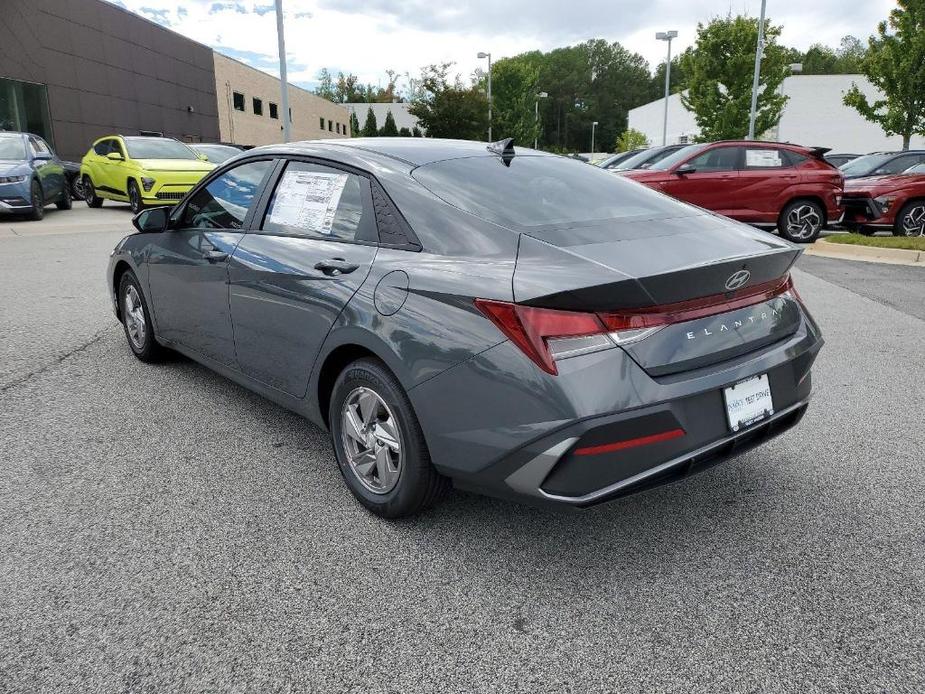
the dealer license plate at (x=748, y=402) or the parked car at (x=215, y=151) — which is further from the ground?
the parked car at (x=215, y=151)

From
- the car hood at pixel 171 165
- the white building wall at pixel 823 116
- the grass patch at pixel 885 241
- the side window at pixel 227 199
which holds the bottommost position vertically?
the grass patch at pixel 885 241

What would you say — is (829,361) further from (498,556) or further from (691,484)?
(498,556)

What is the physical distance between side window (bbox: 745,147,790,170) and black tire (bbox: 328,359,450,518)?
1159 cm

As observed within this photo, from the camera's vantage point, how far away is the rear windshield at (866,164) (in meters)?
14.1

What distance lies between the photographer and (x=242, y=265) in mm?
3572

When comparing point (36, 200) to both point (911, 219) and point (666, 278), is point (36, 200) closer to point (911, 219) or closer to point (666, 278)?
point (666, 278)

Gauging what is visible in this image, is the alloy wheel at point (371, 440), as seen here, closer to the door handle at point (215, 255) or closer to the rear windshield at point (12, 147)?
the door handle at point (215, 255)

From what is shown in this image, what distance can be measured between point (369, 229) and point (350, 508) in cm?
120

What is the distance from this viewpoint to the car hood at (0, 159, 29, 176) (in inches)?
516

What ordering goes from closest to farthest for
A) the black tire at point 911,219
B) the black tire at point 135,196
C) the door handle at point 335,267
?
1. the door handle at point 335,267
2. the black tire at point 911,219
3. the black tire at point 135,196

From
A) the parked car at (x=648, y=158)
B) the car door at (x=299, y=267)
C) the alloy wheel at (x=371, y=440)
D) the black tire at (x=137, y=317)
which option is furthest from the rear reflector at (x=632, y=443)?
the parked car at (x=648, y=158)

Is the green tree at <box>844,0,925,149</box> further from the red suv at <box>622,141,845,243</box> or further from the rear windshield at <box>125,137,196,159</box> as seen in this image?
the rear windshield at <box>125,137,196,159</box>

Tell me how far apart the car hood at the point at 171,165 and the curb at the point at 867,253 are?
1177 centimetres

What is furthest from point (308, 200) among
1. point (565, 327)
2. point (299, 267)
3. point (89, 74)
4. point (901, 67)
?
point (89, 74)
